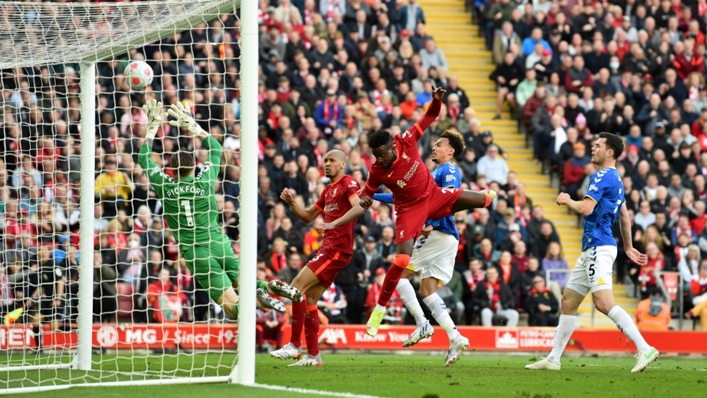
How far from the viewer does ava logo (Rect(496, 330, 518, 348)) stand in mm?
18297

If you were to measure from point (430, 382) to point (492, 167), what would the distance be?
11.7m

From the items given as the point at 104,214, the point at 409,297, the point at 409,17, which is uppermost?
the point at 409,17

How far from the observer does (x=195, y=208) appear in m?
12.6

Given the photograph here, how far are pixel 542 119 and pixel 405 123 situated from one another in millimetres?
3345

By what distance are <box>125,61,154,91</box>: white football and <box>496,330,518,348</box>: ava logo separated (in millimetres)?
8598

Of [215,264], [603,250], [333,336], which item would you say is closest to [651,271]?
[333,336]

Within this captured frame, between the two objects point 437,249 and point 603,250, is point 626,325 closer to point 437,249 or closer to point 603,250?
point 603,250

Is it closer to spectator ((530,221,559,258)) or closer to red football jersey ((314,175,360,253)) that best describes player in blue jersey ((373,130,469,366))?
red football jersey ((314,175,360,253))

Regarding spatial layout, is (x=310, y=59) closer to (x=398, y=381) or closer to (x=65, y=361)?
(x=65, y=361)

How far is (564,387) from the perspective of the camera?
33.2 ft

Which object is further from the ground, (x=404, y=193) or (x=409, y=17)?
(x=409, y=17)

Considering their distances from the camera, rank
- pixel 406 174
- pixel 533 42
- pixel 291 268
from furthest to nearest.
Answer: pixel 533 42 → pixel 291 268 → pixel 406 174

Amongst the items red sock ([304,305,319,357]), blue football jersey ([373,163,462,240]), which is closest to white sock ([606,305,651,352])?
blue football jersey ([373,163,462,240])

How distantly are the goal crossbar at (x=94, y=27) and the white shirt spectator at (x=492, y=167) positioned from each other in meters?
10.4
